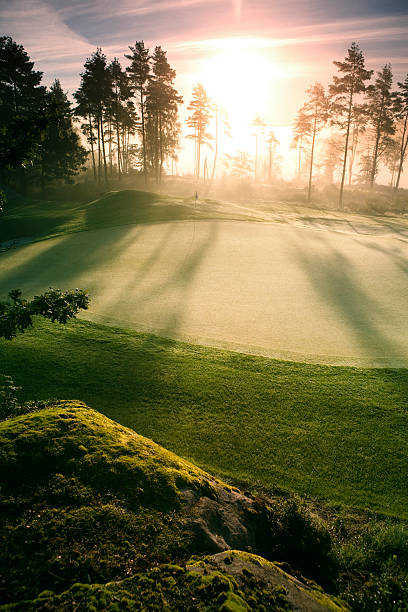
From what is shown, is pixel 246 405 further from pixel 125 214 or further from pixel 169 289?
pixel 125 214

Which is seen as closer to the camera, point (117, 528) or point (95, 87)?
point (117, 528)

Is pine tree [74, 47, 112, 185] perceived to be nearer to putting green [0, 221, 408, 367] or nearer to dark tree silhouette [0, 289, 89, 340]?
putting green [0, 221, 408, 367]

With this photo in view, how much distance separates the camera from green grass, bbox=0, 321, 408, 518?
486cm

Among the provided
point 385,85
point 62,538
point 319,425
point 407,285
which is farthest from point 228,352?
point 385,85

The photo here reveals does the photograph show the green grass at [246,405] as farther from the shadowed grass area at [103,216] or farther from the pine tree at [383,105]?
the pine tree at [383,105]

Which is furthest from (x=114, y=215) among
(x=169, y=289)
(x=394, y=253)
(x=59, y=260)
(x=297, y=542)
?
(x=297, y=542)

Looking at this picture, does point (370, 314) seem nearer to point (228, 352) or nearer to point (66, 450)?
point (228, 352)

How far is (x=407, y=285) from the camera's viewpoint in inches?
462

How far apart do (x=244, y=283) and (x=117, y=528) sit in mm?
9787

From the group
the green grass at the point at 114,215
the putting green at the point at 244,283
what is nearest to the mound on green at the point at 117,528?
the putting green at the point at 244,283

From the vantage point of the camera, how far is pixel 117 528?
2.31m

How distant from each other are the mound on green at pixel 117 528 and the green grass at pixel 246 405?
1.67 metres

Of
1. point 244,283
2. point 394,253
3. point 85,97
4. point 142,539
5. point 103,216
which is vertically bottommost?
point 244,283

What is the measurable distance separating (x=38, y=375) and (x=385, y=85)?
61.0 metres
